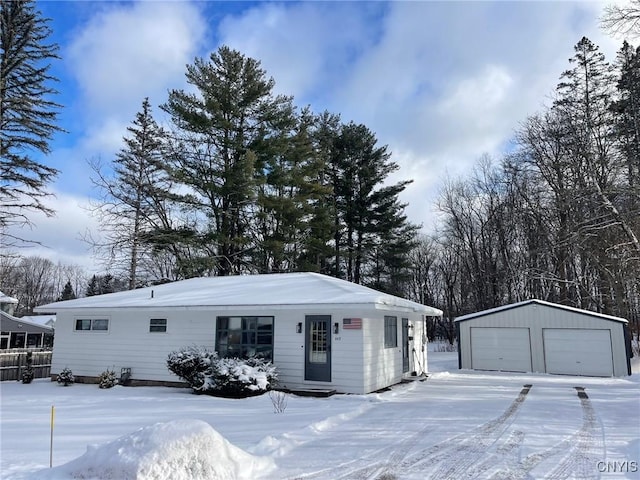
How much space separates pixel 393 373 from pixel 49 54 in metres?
19.0

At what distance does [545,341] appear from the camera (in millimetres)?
17844

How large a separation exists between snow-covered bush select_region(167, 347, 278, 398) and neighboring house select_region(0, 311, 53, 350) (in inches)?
747

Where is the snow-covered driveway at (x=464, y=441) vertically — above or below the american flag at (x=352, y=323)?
below

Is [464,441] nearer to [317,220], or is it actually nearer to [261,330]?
[261,330]

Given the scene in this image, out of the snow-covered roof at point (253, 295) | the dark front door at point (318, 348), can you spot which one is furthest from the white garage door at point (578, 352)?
the dark front door at point (318, 348)

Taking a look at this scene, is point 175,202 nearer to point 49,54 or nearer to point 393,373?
point 49,54

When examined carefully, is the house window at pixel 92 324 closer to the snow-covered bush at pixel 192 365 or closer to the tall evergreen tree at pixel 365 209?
the snow-covered bush at pixel 192 365

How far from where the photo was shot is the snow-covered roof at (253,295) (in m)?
11.8

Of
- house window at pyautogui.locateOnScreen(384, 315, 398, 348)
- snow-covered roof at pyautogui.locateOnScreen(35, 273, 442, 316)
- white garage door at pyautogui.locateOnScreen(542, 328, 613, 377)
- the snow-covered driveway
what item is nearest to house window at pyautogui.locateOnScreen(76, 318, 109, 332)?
snow-covered roof at pyautogui.locateOnScreen(35, 273, 442, 316)

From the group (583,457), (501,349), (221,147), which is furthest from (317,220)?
(583,457)

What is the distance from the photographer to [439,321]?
138 ft

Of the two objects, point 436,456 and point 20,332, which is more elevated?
point 20,332

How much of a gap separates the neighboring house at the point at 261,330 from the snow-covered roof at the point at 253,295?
3 centimetres

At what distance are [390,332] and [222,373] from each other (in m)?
5.22
